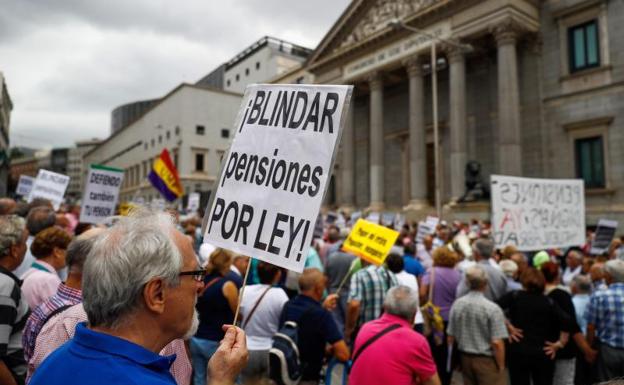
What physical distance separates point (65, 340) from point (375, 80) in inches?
1118

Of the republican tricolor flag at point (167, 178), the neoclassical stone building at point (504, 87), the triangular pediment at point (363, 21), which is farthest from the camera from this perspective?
the triangular pediment at point (363, 21)

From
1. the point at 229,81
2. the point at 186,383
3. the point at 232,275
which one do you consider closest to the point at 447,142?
the point at 232,275

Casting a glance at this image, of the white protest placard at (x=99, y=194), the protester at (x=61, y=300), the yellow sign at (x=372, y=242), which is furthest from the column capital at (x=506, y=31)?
the protester at (x=61, y=300)

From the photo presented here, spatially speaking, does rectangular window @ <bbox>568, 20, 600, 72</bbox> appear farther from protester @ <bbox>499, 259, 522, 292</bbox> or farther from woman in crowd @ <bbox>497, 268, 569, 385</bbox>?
woman in crowd @ <bbox>497, 268, 569, 385</bbox>

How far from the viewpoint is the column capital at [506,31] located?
21797mm

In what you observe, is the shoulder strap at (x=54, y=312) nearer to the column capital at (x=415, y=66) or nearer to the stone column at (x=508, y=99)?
the stone column at (x=508, y=99)

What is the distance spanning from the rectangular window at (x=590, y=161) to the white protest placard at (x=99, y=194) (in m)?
20.6

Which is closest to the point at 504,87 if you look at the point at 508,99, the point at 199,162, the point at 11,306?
the point at 508,99

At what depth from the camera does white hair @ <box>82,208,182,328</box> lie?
1.59 metres

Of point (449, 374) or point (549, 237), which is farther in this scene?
point (549, 237)

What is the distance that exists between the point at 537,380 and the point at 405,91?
2751cm

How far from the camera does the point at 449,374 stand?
6.30 meters

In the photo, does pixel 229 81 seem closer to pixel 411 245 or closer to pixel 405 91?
pixel 405 91

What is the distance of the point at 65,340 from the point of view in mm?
2342
